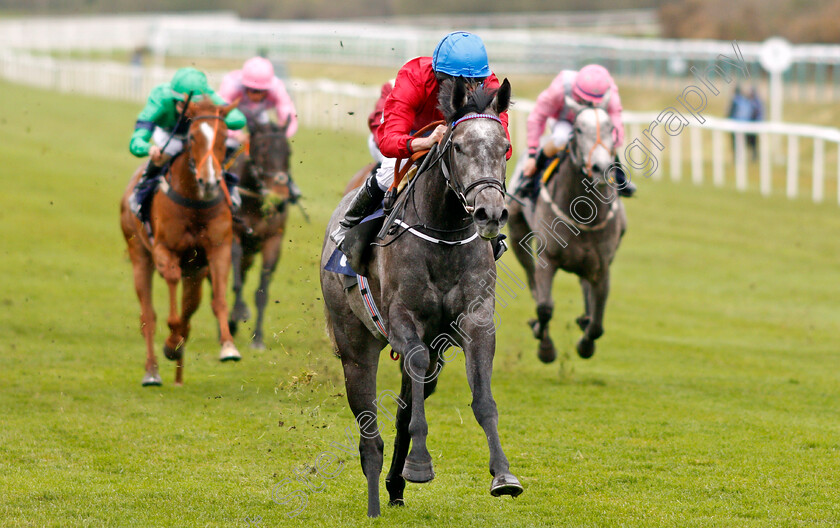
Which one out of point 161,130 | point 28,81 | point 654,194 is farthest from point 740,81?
point 28,81

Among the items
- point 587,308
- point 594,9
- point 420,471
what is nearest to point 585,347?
point 587,308

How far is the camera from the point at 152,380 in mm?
8023

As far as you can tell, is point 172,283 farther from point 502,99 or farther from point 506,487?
point 506,487

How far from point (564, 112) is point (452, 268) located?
418 centimetres

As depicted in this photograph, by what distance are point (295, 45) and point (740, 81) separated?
14019mm

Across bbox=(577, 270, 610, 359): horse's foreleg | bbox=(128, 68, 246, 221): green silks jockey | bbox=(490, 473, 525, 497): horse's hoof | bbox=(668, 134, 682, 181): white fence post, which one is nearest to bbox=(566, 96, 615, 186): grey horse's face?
bbox=(577, 270, 610, 359): horse's foreleg

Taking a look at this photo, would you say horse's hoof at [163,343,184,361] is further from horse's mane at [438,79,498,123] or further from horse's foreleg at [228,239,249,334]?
horse's mane at [438,79,498,123]

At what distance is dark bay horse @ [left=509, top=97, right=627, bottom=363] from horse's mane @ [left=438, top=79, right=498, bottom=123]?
3.27 m

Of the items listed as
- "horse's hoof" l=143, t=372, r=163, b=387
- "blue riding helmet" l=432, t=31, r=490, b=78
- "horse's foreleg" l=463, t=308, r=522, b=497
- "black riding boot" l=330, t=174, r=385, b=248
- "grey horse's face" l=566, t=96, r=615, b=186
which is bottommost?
"horse's hoof" l=143, t=372, r=163, b=387

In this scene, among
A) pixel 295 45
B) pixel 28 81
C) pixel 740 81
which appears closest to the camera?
pixel 740 81

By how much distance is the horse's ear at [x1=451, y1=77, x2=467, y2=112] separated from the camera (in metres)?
4.38

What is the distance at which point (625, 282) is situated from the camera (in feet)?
45.2

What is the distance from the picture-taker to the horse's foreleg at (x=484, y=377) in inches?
167

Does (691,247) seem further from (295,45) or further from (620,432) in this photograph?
(295,45)
